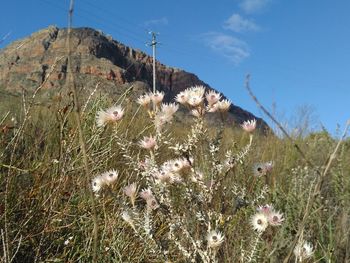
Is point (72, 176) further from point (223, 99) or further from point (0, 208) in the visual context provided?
point (223, 99)

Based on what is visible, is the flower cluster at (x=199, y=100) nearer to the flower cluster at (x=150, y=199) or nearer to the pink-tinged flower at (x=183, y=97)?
the pink-tinged flower at (x=183, y=97)

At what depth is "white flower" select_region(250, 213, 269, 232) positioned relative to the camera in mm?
1546

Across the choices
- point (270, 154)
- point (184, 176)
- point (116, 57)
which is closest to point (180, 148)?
point (184, 176)

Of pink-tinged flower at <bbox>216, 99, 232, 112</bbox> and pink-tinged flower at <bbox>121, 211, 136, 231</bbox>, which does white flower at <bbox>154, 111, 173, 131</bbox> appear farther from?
pink-tinged flower at <bbox>121, 211, 136, 231</bbox>

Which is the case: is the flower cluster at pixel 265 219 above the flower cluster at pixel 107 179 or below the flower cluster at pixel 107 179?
above

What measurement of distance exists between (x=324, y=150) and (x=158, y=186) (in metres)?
4.25

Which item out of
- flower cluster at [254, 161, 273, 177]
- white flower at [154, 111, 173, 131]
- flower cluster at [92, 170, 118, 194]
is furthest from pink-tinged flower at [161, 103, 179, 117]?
flower cluster at [254, 161, 273, 177]

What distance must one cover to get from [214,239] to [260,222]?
0.21m

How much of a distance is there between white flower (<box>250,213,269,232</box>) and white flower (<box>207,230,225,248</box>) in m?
0.16

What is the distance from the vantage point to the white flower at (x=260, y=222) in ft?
5.07

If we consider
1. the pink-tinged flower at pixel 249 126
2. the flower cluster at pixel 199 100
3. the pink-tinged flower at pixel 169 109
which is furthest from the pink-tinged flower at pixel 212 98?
the pink-tinged flower at pixel 249 126

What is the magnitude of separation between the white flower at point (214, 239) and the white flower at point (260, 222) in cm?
16

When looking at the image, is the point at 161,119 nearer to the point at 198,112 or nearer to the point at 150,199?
the point at 198,112

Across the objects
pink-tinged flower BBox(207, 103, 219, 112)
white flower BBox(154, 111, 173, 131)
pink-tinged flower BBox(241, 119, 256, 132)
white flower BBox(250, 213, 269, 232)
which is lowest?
white flower BBox(250, 213, 269, 232)
